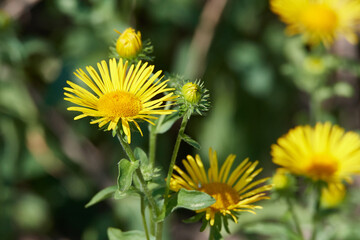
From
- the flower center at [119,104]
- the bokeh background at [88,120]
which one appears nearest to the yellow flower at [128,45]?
the flower center at [119,104]

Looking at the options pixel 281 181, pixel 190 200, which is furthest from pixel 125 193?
pixel 281 181

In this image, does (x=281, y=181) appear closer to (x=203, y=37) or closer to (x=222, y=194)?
(x=222, y=194)

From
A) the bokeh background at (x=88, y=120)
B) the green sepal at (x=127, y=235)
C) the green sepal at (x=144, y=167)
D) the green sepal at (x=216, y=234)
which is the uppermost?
the bokeh background at (x=88, y=120)

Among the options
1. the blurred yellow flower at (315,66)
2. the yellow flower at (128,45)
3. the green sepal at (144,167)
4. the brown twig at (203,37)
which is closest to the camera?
the green sepal at (144,167)

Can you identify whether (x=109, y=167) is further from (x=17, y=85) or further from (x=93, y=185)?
(x=17, y=85)

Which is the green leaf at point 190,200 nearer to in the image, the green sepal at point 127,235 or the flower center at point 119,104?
the green sepal at point 127,235

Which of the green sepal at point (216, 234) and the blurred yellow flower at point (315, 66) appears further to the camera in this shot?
the blurred yellow flower at point (315, 66)

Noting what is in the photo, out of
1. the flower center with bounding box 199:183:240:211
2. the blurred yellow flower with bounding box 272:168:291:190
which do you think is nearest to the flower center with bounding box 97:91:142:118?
the flower center with bounding box 199:183:240:211

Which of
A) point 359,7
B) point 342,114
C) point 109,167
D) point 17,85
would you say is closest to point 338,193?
point 342,114
